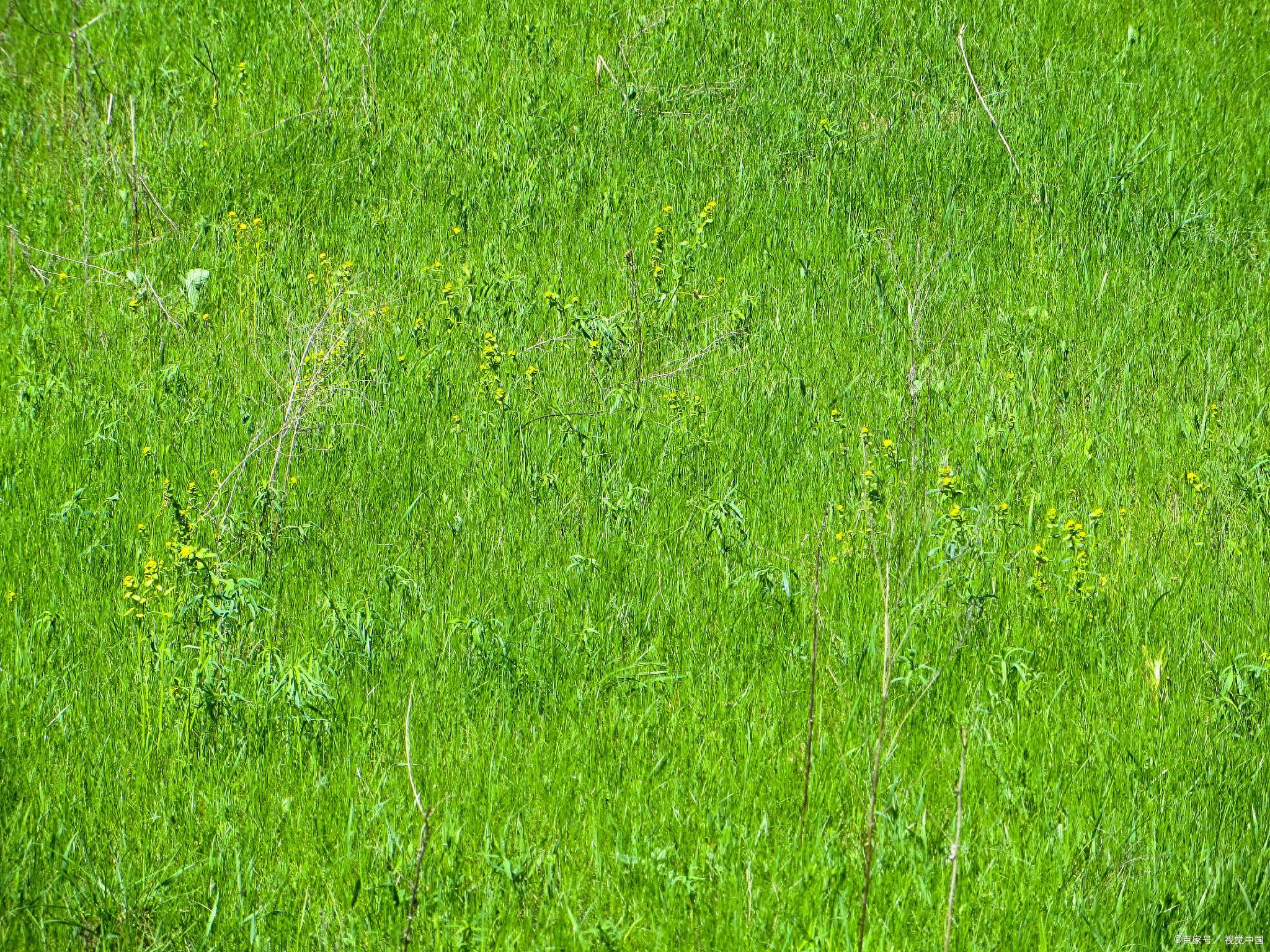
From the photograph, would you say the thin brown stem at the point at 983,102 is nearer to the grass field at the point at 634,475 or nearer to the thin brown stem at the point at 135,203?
the grass field at the point at 634,475

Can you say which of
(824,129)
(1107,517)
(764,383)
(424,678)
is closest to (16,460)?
(424,678)

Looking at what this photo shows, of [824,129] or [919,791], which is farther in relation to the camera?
[824,129]

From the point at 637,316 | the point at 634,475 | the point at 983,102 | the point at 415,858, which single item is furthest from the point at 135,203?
the point at 983,102

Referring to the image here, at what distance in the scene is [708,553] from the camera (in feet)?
14.0

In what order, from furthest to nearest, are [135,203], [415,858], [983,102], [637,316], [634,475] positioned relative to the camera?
[983,102] → [135,203] → [637,316] → [634,475] → [415,858]

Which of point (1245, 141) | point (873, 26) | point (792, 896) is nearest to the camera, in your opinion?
point (792, 896)

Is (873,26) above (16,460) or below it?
above

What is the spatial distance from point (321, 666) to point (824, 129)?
4.83 m

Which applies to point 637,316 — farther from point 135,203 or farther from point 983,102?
point 983,102

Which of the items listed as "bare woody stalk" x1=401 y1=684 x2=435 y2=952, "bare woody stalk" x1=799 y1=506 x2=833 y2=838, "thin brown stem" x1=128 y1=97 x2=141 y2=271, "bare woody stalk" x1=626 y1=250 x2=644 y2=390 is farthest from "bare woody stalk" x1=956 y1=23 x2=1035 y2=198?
"bare woody stalk" x1=401 y1=684 x2=435 y2=952

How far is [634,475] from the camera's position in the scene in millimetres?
4727

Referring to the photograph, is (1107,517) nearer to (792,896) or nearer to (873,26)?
(792,896)

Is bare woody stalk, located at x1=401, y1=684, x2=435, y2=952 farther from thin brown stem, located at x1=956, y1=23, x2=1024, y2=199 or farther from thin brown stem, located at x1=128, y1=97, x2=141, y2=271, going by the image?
thin brown stem, located at x1=956, y1=23, x2=1024, y2=199

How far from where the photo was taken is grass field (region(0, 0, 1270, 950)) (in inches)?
118
